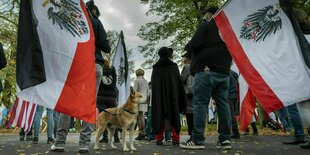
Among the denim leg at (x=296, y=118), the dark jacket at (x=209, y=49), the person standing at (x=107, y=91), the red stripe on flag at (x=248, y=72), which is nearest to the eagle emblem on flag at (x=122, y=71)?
the person standing at (x=107, y=91)

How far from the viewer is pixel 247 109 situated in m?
9.30

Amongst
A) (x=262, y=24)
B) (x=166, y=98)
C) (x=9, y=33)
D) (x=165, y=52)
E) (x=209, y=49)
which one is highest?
(x=9, y=33)

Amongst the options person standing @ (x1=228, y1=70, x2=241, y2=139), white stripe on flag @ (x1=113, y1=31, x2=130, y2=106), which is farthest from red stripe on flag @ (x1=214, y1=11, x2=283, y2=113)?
white stripe on flag @ (x1=113, y1=31, x2=130, y2=106)

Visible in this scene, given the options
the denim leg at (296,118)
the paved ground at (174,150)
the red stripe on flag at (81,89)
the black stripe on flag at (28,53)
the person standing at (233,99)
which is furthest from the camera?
the person standing at (233,99)

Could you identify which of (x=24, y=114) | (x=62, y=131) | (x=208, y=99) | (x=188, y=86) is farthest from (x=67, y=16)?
(x=24, y=114)

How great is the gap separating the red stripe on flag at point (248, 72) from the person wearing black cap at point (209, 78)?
642mm

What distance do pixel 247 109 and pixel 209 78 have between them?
283 centimetres

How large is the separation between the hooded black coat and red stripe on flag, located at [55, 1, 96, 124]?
3.27 m

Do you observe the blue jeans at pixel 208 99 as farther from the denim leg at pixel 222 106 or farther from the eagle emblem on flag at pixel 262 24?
the eagle emblem on flag at pixel 262 24

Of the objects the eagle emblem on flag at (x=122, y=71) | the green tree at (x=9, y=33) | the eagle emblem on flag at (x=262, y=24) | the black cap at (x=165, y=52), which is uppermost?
the green tree at (x=9, y=33)

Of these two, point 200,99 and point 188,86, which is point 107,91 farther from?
point 200,99

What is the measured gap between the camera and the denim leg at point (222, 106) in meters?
6.94

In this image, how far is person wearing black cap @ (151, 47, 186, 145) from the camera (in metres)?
8.82

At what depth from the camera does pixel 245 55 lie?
6.05m
